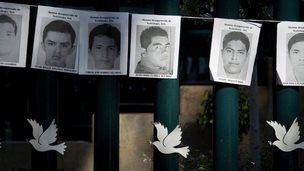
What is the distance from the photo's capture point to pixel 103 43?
5348 millimetres

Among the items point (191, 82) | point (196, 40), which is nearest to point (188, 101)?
point (191, 82)

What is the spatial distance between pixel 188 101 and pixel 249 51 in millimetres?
4400

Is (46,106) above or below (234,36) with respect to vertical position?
below

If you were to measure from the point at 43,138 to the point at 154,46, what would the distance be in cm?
130

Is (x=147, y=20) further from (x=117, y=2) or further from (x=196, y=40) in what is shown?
(x=196, y=40)

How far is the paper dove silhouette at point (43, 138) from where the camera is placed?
5.37 m

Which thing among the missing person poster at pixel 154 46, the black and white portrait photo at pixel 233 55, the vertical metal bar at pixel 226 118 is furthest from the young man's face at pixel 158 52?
the vertical metal bar at pixel 226 118

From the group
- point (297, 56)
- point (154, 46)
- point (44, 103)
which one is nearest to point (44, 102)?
point (44, 103)

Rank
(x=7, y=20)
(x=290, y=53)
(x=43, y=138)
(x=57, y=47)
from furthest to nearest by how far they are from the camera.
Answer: (x=290, y=53)
(x=43, y=138)
(x=57, y=47)
(x=7, y=20)

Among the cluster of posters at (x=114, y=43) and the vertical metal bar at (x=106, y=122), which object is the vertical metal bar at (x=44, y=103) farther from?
the vertical metal bar at (x=106, y=122)

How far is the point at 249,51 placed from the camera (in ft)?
18.3

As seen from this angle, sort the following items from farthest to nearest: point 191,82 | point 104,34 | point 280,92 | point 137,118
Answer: point 191,82 < point 137,118 < point 280,92 < point 104,34

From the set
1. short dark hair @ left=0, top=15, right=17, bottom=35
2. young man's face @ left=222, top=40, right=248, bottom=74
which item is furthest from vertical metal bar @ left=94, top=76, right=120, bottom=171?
young man's face @ left=222, top=40, right=248, bottom=74

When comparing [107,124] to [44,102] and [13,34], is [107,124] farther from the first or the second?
[13,34]
